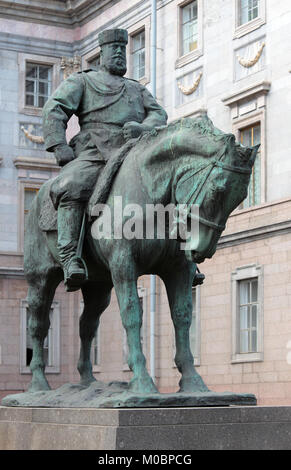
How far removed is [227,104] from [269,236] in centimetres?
375

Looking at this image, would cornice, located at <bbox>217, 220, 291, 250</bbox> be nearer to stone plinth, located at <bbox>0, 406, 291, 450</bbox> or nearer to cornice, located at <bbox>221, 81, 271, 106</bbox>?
cornice, located at <bbox>221, 81, 271, 106</bbox>

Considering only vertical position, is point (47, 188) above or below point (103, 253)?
above

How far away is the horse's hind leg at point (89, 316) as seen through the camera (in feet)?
30.1

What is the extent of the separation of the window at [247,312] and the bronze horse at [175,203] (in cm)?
1482

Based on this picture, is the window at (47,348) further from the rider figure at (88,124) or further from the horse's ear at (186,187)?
the horse's ear at (186,187)

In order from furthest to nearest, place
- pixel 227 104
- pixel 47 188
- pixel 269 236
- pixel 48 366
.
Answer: pixel 48 366
pixel 227 104
pixel 269 236
pixel 47 188

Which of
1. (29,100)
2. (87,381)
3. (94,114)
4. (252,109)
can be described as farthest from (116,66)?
(29,100)

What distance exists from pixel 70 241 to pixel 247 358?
15831mm

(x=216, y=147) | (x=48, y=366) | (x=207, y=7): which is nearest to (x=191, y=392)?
(x=216, y=147)

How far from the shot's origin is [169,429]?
716cm

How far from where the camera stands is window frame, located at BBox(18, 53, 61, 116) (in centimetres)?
3209

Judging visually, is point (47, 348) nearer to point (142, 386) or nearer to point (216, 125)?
point (216, 125)

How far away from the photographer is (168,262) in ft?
26.8
